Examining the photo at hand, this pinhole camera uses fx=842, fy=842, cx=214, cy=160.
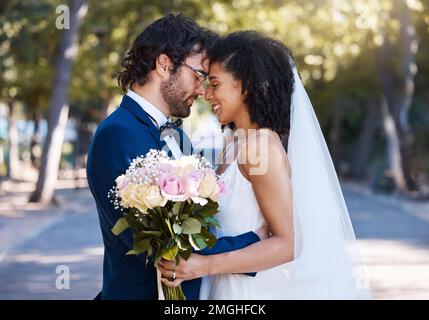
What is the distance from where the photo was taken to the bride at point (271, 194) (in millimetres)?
3760

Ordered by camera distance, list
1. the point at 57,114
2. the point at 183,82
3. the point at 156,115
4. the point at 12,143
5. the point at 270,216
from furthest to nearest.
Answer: the point at 12,143 → the point at 57,114 → the point at 183,82 → the point at 156,115 → the point at 270,216

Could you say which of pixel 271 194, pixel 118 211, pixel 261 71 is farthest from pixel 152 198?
pixel 261 71

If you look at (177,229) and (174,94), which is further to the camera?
(174,94)

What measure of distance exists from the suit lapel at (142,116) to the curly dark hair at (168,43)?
0.56 feet

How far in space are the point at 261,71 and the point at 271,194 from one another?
0.58 metres

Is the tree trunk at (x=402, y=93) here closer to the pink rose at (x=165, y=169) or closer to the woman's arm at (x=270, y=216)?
the woman's arm at (x=270, y=216)

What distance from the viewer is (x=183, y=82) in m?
4.14

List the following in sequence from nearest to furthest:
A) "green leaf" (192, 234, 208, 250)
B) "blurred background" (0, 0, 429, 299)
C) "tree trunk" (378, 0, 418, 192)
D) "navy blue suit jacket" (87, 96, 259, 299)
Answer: "green leaf" (192, 234, 208, 250), "navy blue suit jacket" (87, 96, 259, 299), "blurred background" (0, 0, 429, 299), "tree trunk" (378, 0, 418, 192)

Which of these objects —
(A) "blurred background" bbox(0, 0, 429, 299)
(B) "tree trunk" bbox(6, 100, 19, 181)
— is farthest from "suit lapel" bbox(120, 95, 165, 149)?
(B) "tree trunk" bbox(6, 100, 19, 181)

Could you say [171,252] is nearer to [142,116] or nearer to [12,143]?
[142,116]

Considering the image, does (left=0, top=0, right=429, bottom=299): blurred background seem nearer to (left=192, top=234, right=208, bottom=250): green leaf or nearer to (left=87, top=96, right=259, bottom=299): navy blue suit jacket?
(left=87, top=96, right=259, bottom=299): navy blue suit jacket

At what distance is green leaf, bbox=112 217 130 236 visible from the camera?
3.47m

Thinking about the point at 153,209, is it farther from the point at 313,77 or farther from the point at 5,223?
the point at 313,77

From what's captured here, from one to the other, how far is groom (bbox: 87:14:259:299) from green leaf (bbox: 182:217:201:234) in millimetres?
237
